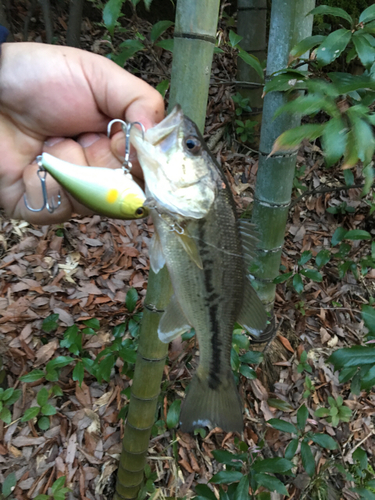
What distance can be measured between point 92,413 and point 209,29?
2120mm

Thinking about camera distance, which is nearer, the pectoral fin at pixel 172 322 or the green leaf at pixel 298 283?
the pectoral fin at pixel 172 322

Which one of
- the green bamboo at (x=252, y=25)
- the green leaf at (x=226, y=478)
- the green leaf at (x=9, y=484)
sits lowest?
the green leaf at (x=9, y=484)

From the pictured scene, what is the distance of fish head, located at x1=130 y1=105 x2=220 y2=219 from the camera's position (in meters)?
0.98

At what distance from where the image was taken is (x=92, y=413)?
7.14 ft

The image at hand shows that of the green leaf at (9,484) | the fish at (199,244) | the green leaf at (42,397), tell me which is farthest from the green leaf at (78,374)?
the fish at (199,244)

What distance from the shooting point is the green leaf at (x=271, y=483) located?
159 centimetres

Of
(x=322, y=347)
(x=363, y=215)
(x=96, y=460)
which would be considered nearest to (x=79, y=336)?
(x=96, y=460)

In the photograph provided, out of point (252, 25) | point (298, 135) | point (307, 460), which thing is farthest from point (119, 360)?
point (252, 25)

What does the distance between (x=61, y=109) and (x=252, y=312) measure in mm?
989

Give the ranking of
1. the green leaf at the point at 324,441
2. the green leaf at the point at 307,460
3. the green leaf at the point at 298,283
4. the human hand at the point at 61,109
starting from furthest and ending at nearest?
the green leaf at the point at 298,283, the green leaf at the point at 324,441, the green leaf at the point at 307,460, the human hand at the point at 61,109

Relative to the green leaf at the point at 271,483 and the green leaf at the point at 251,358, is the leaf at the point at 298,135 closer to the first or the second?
the green leaf at the point at 251,358

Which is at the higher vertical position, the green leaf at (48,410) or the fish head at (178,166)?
the fish head at (178,166)

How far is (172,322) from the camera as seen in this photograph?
3.72ft

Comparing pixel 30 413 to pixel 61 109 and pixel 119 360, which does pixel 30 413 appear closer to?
pixel 119 360
